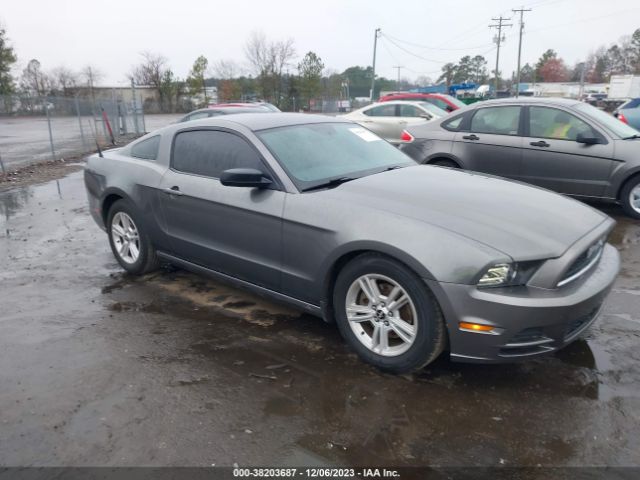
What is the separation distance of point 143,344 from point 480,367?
241 cm

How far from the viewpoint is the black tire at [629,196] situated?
21.1 feet

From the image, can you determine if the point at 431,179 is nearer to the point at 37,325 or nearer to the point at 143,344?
the point at 143,344

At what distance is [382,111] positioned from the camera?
44.3ft

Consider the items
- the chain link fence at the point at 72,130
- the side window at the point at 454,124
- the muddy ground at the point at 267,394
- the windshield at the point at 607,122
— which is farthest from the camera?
the chain link fence at the point at 72,130

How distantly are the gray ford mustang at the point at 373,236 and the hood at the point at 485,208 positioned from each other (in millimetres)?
12

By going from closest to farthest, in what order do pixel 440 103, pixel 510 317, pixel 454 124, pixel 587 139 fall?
pixel 510 317 → pixel 587 139 → pixel 454 124 → pixel 440 103

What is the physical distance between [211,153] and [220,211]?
1.91 feet

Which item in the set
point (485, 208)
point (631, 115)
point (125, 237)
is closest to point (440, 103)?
point (631, 115)

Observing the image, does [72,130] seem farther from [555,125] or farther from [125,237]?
[555,125]

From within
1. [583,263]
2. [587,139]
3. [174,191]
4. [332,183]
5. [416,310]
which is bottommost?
[416,310]

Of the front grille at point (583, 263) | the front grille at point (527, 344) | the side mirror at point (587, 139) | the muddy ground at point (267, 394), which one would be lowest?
the muddy ground at point (267, 394)

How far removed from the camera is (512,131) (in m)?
7.13

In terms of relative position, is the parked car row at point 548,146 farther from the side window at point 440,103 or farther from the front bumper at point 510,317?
the side window at point 440,103

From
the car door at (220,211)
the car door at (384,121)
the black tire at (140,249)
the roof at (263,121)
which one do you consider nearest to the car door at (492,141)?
the roof at (263,121)
